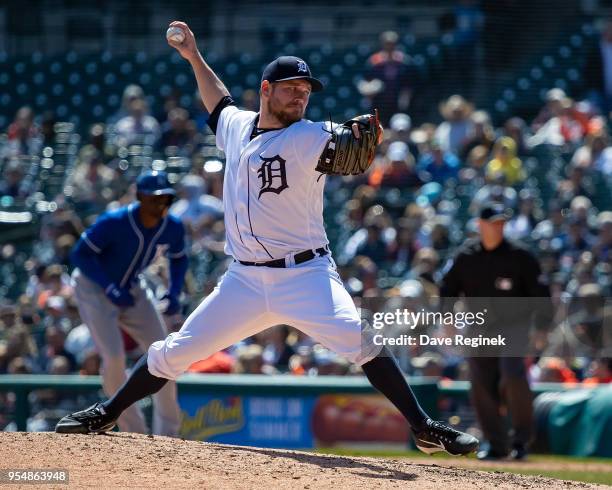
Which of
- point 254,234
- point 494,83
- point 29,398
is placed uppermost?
point 494,83

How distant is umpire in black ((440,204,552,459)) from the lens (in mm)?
8867

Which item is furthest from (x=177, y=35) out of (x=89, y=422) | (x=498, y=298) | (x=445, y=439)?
(x=498, y=298)

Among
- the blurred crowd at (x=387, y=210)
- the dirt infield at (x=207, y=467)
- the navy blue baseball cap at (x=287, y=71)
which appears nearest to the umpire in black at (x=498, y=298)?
the blurred crowd at (x=387, y=210)

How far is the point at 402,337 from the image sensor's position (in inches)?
424

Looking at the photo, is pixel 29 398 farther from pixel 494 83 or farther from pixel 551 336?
pixel 494 83

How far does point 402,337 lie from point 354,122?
5.42 meters

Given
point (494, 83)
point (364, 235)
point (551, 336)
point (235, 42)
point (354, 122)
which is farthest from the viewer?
point (235, 42)

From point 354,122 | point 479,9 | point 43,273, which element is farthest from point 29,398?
point 479,9

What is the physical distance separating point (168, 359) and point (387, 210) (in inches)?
309

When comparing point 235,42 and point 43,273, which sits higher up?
point 235,42

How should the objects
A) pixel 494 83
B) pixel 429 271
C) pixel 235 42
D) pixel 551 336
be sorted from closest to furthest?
pixel 551 336
pixel 429 271
pixel 494 83
pixel 235 42

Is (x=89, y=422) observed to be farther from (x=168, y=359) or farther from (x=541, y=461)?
(x=541, y=461)

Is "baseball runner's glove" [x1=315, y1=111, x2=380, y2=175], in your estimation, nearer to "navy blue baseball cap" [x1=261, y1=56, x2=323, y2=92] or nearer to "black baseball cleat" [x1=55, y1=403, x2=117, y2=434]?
"navy blue baseball cap" [x1=261, y1=56, x2=323, y2=92]

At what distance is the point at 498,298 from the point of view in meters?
8.91
